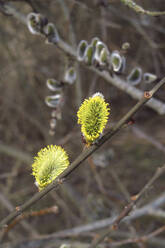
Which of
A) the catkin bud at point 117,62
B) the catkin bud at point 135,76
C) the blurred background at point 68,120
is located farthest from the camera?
the blurred background at point 68,120

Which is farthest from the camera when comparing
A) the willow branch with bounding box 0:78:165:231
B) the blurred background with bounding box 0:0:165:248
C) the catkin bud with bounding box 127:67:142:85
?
the blurred background with bounding box 0:0:165:248

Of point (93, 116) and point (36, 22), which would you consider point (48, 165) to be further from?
point (36, 22)

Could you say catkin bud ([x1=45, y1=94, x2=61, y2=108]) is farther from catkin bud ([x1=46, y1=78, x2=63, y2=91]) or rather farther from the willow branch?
the willow branch

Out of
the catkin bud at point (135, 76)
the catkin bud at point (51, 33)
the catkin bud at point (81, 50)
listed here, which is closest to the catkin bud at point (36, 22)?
the catkin bud at point (51, 33)

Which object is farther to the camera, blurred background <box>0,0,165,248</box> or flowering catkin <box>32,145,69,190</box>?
blurred background <box>0,0,165,248</box>

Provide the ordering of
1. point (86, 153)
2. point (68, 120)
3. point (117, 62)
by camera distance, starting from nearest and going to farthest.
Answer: point (86, 153) < point (117, 62) < point (68, 120)

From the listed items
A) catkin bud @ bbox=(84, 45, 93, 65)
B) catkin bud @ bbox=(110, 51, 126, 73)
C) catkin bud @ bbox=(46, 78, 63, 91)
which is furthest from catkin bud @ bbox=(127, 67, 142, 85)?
catkin bud @ bbox=(46, 78, 63, 91)

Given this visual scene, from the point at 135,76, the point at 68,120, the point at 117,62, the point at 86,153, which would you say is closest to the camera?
the point at 86,153

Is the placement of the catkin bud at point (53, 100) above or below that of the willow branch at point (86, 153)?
above

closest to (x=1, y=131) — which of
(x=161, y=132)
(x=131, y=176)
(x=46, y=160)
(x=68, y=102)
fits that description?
(x=68, y=102)

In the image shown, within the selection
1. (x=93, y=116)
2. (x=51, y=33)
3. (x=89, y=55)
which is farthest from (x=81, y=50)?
(x=93, y=116)

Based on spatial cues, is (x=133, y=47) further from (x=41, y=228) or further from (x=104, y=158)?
(x=41, y=228)

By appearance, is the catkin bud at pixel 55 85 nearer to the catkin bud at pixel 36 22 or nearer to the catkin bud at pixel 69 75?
the catkin bud at pixel 69 75

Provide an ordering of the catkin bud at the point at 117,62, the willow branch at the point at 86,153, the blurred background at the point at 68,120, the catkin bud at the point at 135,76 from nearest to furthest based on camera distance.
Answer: the willow branch at the point at 86,153 < the catkin bud at the point at 117,62 < the catkin bud at the point at 135,76 < the blurred background at the point at 68,120
